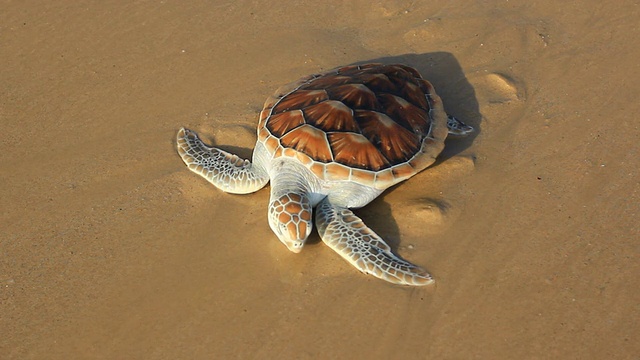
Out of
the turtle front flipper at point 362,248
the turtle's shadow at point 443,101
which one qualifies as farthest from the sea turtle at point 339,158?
the turtle's shadow at point 443,101

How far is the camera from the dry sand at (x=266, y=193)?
4.13m

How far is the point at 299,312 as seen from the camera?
4.23 meters

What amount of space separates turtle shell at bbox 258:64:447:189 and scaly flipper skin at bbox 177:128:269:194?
30 centimetres

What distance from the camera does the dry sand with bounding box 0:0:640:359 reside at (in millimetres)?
4133

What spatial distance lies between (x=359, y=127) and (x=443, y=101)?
5.21 ft

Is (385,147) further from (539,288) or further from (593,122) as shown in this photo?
(593,122)

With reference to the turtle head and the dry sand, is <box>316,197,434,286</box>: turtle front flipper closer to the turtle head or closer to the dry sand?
the dry sand

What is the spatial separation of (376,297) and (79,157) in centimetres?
331

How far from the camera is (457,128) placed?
18.2ft

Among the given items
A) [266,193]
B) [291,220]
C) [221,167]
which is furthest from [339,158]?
[221,167]

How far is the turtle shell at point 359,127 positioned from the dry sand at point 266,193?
1.12 ft

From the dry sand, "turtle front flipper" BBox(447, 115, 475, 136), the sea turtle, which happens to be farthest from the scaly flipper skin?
"turtle front flipper" BBox(447, 115, 475, 136)

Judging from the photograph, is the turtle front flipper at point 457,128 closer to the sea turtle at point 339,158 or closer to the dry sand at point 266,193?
the sea turtle at point 339,158

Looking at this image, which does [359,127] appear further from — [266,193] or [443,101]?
[443,101]
